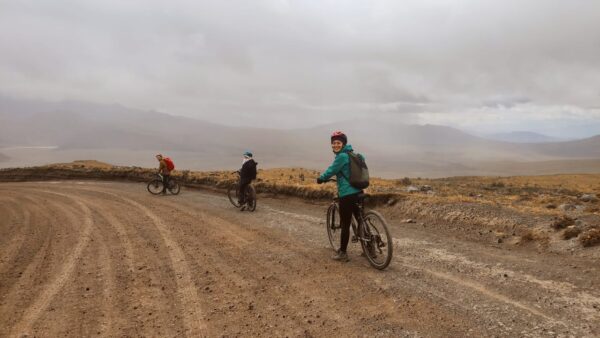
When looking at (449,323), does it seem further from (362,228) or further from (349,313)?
(362,228)


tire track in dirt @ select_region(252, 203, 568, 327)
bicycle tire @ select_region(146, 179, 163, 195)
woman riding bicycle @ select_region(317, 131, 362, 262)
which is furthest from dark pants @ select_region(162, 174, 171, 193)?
tire track in dirt @ select_region(252, 203, 568, 327)

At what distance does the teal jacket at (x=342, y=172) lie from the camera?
8.25 m

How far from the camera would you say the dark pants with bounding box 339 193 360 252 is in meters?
8.45

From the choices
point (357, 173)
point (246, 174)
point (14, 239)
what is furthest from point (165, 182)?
point (357, 173)

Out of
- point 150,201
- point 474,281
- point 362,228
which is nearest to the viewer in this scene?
point 474,281

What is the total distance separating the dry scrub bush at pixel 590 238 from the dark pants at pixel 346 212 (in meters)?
5.20

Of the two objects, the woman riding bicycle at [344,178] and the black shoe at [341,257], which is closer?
the woman riding bicycle at [344,178]

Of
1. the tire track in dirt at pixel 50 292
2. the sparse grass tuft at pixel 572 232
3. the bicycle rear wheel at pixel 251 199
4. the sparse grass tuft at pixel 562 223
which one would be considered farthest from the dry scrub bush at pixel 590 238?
the bicycle rear wheel at pixel 251 199

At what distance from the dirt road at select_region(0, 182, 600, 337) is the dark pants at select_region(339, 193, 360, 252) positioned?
598 mm

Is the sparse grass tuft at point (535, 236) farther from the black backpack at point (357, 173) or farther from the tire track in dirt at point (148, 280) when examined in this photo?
the tire track in dirt at point (148, 280)

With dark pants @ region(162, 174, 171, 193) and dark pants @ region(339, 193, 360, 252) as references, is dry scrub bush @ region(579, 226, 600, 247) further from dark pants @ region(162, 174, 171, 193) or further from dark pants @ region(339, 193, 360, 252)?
dark pants @ region(162, 174, 171, 193)

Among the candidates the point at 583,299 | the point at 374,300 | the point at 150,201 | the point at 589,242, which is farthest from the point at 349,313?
the point at 150,201

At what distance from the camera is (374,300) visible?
6.59 metres

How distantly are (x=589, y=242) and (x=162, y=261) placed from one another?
964cm
